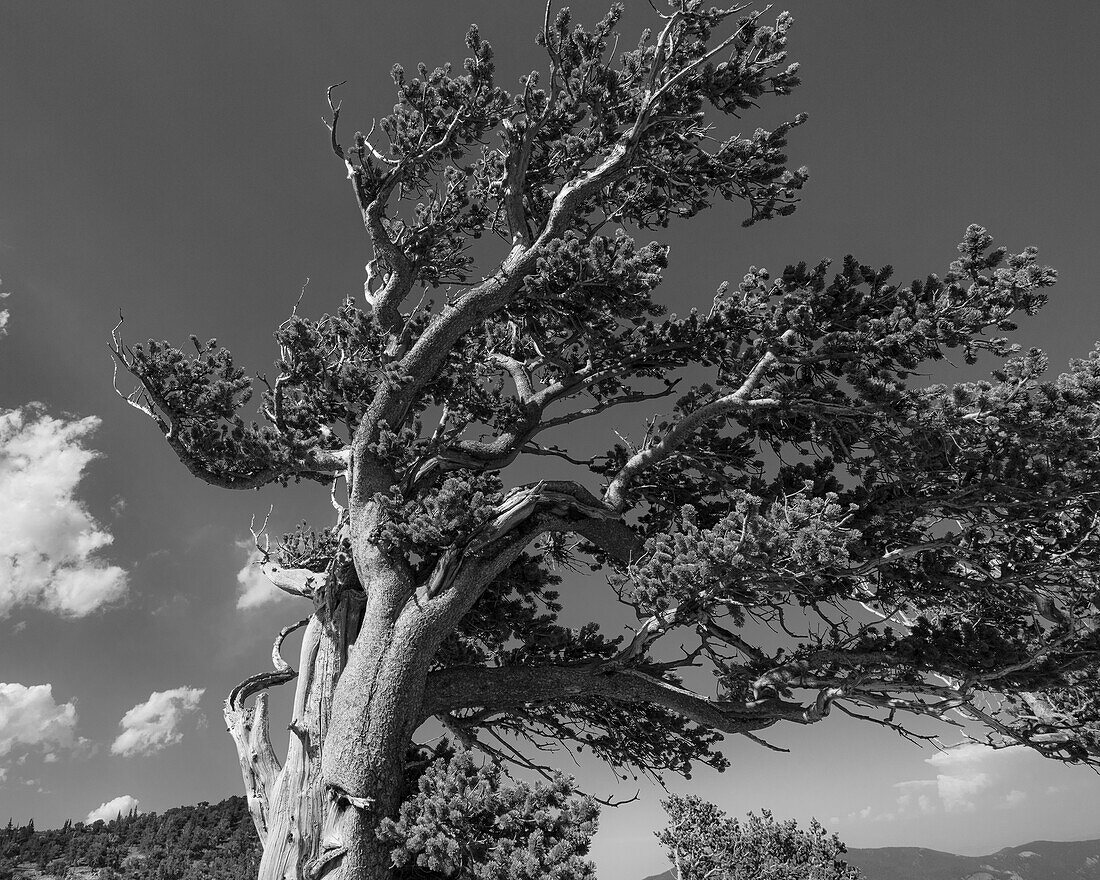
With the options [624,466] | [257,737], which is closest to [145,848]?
[257,737]

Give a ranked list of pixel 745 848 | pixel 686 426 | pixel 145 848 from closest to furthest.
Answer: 1. pixel 686 426
2. pixel 745 848
3. pixel 145 848

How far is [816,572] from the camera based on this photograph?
6.37m

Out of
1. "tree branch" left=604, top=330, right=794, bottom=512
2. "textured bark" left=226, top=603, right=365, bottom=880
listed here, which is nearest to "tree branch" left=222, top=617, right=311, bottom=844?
"textured bark" left=226, top=603, right=365, bottom=880

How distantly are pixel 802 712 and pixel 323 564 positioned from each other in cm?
801

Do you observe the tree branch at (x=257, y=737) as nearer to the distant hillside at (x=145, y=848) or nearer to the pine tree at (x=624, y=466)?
the pine tree at (x=624, y=466)

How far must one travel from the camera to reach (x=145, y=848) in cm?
3397

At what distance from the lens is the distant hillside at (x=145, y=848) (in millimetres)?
29016

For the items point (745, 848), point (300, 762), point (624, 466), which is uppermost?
point (624, 466)

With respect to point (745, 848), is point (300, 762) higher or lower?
higher

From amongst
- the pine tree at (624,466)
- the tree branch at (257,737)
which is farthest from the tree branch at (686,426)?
the tree branch at (257,737)

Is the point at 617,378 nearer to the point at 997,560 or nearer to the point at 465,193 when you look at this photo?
the point at 465,193

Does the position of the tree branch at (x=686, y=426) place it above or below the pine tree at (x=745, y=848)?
above

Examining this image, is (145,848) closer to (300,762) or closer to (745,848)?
(745,848)

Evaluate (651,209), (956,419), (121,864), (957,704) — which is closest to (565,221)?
(651,209)
